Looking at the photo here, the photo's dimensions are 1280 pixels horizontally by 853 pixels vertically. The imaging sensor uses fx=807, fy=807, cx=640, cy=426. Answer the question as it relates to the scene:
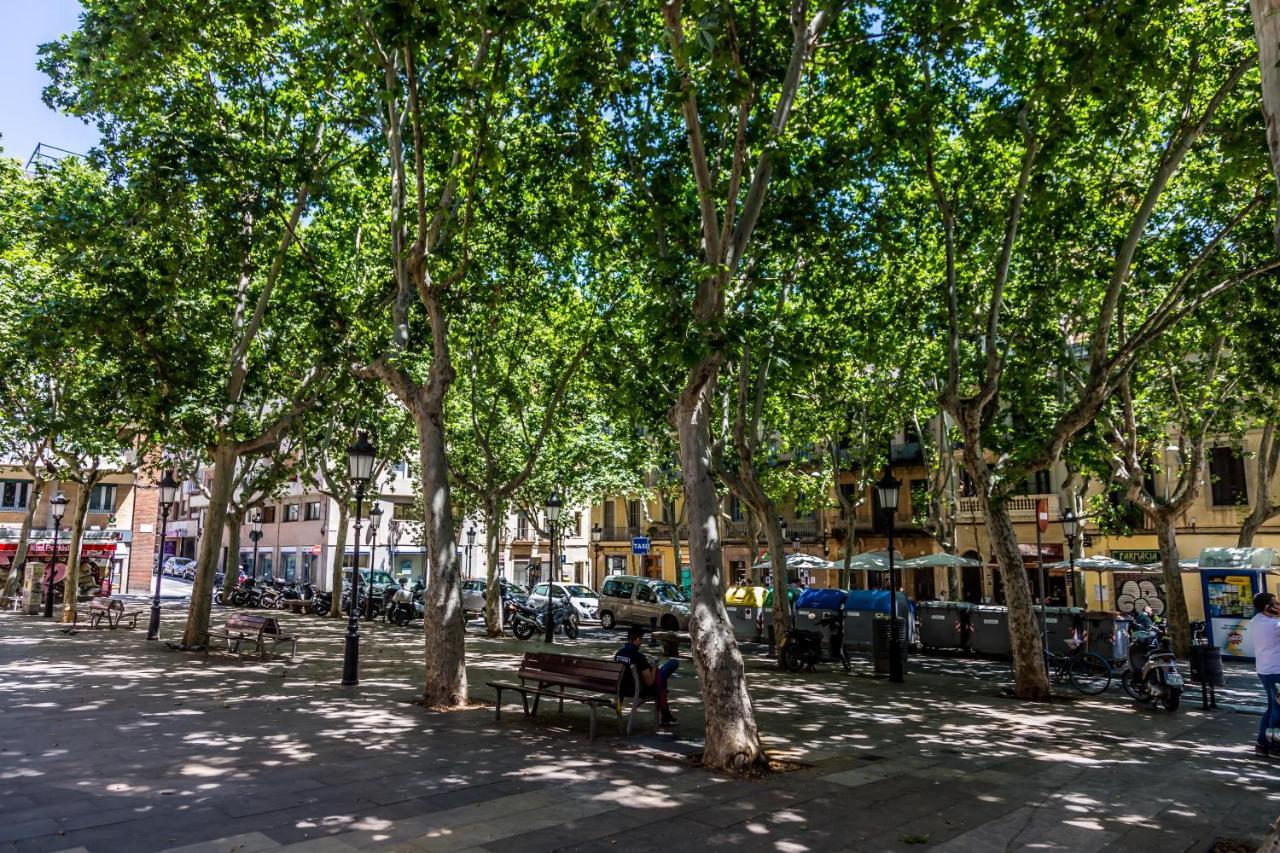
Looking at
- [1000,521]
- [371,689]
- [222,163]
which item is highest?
[222,163]

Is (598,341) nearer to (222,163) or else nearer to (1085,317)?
(222,163)

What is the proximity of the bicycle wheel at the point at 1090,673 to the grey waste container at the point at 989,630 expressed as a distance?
3665 millimetres

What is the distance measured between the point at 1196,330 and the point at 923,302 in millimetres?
7581

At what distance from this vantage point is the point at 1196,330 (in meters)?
17.7

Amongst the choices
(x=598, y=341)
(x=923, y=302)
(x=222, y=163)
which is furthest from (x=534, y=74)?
(x=923, y=302)

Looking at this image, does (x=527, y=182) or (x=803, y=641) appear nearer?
(x=527, y=182)

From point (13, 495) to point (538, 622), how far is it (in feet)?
105

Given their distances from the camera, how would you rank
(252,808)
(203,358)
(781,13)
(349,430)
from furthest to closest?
(349,430) < (203,358) < (781,13) < (252,808)

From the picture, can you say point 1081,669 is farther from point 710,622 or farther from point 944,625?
point 710,622

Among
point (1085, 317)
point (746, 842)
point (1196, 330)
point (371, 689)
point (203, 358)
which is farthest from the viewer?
point (1196, 330)

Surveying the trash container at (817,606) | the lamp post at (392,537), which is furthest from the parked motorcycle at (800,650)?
the lamp post at (392,537)

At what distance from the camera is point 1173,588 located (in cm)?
1866

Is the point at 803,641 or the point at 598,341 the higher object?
the point at 598,341

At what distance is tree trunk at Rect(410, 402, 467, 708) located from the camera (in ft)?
35.6
